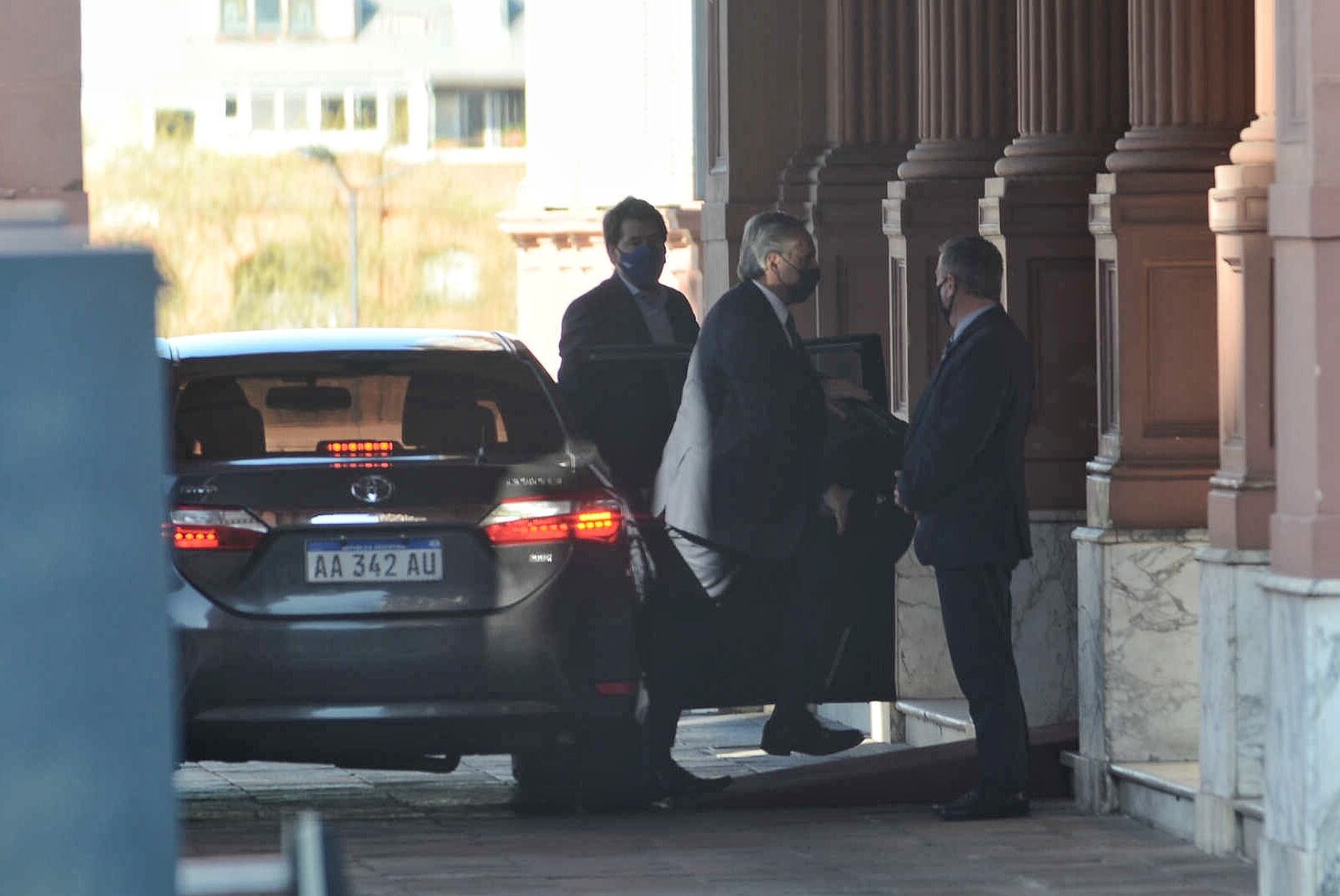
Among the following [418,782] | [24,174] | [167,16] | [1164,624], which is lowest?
[418,782]

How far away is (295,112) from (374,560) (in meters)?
125

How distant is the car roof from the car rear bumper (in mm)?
904

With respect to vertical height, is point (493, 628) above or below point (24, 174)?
below

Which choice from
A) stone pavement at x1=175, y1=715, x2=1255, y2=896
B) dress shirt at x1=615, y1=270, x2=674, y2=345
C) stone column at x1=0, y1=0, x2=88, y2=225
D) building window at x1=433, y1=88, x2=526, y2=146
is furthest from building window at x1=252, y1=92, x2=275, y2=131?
stone column at x1=0, y1=0, x2=88, y2=225

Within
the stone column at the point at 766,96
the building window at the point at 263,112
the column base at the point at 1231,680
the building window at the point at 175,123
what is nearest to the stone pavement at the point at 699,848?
the column base at the point at 1231,680

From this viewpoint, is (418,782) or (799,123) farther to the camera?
(799,123)

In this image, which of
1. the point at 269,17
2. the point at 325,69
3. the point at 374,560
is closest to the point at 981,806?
the point at 374,560

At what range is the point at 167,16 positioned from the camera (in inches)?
5266

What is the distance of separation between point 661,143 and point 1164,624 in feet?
102

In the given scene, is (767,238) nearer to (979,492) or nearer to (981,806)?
(979,492)

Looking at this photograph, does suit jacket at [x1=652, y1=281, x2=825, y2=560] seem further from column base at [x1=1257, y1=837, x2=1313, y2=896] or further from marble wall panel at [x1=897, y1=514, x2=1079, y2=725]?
column base at [x1=1257, y1=837, x2=1313, y2=896]

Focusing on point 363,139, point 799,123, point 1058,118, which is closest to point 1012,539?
point 1058,118

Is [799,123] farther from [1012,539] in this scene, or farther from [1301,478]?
[1301,478]

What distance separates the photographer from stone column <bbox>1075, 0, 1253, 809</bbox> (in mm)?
10211
